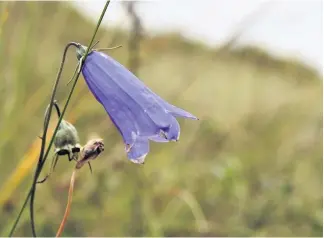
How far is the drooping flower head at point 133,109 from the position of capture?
1002 millimetres

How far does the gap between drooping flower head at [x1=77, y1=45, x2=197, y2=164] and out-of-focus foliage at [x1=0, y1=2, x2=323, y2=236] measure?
0.76 m

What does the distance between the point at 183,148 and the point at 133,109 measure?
7.02 feet

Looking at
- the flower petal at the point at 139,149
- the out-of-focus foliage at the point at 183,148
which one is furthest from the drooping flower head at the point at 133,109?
the out-of-focus foliage at the point at 183,148

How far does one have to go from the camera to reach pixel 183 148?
3.15 metres

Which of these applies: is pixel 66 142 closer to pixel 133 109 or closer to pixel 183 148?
pixel 133 109

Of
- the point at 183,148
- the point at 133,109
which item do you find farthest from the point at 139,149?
the point at 183,148

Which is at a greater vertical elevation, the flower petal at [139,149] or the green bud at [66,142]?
the flower petal at [139,149]

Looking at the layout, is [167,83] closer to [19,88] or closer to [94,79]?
[19,88]

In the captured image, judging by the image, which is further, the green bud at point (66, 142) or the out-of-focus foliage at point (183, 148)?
the out-of-focus foliage at point (183, 148)

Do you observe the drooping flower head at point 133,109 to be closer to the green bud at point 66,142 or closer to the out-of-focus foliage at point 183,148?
the green bud at point 66,142

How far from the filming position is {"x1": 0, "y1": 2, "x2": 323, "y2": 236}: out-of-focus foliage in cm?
221

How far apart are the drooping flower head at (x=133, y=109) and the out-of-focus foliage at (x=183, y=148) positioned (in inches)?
29.9

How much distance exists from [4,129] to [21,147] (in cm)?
68

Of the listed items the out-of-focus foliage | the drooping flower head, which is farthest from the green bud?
the out-of-focus foliage
